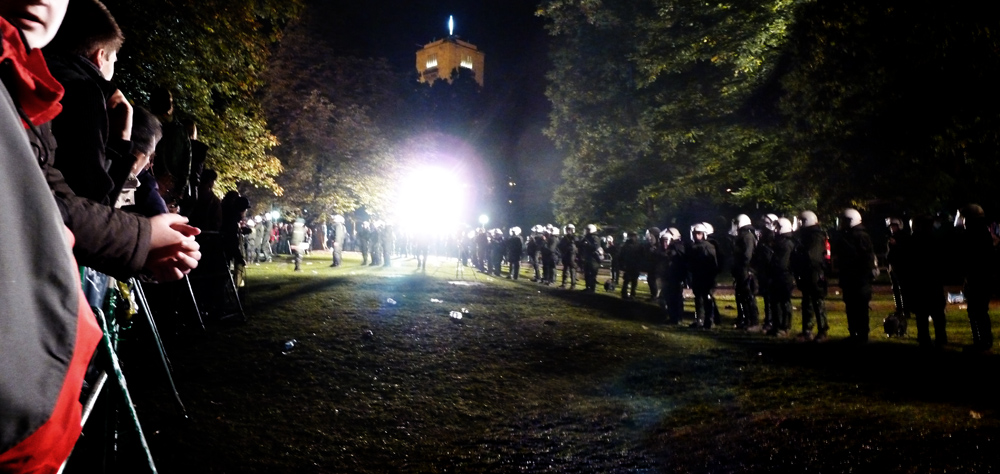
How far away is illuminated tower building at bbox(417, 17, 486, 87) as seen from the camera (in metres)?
84.5

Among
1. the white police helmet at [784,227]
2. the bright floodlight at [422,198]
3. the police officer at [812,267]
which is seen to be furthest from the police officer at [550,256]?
the police officer at [812,267]

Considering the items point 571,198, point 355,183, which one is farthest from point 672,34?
point 355,183

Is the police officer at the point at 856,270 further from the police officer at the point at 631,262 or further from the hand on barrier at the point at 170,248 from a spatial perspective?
the hand on barrier at the point at 170,248

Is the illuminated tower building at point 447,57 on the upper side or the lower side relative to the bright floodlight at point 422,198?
upper

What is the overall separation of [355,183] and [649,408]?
2433 centimetres

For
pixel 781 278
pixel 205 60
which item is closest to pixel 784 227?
pixel 781 278

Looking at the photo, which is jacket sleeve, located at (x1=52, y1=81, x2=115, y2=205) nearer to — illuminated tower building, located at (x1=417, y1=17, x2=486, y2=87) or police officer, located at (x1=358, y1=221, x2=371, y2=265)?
police officer, located at (x1=358, y1=221, x2=371, y2=265)

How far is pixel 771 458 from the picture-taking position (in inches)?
189

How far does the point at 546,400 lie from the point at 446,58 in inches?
3255

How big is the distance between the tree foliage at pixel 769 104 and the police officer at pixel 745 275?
5.57 meters

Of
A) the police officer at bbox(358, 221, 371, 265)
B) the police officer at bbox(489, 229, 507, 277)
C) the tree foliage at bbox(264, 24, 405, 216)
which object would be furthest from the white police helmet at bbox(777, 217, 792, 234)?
the tree foliage at bbox(264, 24, 405, 216)

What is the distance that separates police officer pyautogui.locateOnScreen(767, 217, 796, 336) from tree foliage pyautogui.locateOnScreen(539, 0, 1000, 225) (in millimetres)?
5550

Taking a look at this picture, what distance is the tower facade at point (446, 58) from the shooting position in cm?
8450

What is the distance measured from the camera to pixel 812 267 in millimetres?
10469
